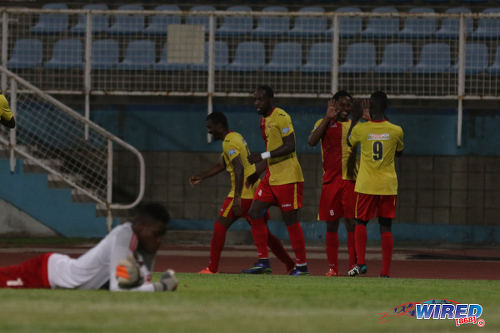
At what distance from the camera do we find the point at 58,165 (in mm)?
18344

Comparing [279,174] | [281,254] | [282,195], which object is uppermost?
[279,174]

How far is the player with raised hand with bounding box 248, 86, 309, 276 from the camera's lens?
11.9m

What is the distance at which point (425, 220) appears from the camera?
18.2m

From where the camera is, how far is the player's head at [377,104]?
37.1 feet

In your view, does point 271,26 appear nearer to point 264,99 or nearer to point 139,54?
point 139,54

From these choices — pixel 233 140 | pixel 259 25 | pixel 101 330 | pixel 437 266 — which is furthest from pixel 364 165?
pixel 259 25

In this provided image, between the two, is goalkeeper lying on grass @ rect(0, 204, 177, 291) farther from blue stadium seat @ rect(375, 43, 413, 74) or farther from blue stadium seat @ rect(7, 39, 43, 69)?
blue stadium seat @ rect(7, 39, 43, 69)

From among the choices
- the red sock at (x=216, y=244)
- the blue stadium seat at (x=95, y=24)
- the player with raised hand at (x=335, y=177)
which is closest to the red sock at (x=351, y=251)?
the player with raised hand at (x=335, y=177)

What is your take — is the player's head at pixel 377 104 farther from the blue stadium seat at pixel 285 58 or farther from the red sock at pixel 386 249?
the blue stadium seat at pixel 285 58

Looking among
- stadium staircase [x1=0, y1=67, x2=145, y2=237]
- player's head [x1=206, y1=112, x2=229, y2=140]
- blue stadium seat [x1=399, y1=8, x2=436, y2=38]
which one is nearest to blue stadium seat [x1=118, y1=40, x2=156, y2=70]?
stadium staircase [x1=0, y1=67, x2=145, y2=237]

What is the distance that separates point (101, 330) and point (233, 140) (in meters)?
6.15

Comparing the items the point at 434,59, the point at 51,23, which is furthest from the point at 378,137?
the point at 51,23

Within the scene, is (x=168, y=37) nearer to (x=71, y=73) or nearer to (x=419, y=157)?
(x=71, y=73)

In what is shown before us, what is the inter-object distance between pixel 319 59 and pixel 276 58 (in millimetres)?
843
